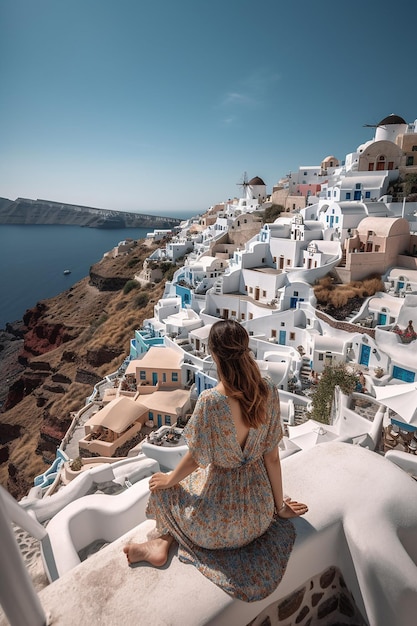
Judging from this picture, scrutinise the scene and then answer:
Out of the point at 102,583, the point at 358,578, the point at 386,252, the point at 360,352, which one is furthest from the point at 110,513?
the point at 386,252

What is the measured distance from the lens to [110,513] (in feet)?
11.2

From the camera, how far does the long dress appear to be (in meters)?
2.41

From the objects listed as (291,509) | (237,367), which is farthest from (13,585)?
(291,509)

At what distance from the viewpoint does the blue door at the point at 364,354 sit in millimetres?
16938

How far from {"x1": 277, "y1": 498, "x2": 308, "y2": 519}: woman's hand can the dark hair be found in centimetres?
76

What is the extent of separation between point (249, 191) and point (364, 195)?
19896 mm

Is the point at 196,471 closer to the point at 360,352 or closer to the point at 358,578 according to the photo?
the point at 358,578

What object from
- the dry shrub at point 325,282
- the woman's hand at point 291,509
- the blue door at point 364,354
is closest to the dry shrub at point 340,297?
the dry shrub at point 325,282

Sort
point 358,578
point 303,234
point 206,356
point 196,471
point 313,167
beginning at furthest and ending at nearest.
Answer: point 313,167 < point 303,234 < point 206,356 < point 196,471 < point 358,578

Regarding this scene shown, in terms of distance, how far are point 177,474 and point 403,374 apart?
50.8 feet


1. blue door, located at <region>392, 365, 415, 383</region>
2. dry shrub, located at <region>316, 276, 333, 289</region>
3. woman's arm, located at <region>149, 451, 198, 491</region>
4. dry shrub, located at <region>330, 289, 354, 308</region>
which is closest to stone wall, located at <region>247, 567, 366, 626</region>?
woman's arm, located at <region>149, 451, 198, 491</region>

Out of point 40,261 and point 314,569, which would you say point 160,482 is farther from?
point 40,261

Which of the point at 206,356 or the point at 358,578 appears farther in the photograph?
the point at 206,356

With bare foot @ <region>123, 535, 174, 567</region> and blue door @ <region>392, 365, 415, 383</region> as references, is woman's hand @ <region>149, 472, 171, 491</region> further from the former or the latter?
blue door @ <region>392, 365, 415, 383</region>
